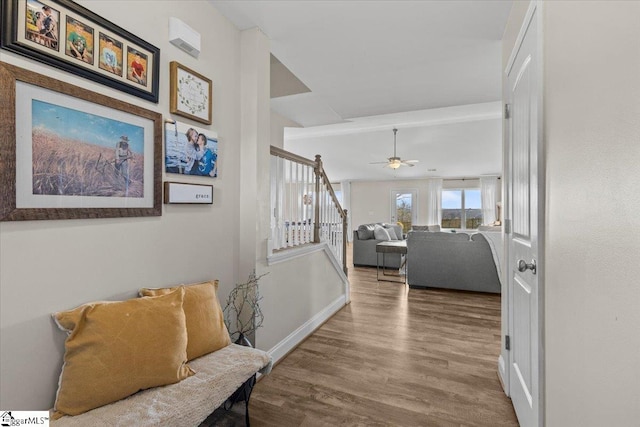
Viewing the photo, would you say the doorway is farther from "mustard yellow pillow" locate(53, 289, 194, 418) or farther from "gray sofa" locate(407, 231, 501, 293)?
"gray sofa" locate(407, 231, 501, 293)

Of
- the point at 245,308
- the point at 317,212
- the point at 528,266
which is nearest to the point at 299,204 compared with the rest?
the point at 317,212

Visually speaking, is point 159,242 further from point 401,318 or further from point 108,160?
point 401,318

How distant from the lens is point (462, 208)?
1066 cm

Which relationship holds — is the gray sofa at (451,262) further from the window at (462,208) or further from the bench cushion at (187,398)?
the window at (462,208)

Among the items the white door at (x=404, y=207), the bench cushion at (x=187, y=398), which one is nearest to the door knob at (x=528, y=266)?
the bench cushion at (x=187, y=398)

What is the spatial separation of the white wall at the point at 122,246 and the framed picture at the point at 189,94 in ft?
0.14

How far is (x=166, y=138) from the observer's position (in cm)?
174

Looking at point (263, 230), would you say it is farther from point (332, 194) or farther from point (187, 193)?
point (332, 194)

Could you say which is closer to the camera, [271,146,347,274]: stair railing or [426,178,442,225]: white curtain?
[271,146,347,274]: stair railing

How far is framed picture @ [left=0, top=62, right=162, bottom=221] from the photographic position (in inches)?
44.3

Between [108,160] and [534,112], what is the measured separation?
200 centimetres

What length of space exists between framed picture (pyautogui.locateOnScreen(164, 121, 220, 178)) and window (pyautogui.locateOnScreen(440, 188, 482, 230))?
33.4 ft

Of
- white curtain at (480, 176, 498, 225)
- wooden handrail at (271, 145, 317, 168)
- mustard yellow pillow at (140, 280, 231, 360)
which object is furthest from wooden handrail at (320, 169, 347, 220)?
white curtain at (480, 176, 498, 225)

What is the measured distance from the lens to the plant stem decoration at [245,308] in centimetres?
223
